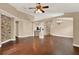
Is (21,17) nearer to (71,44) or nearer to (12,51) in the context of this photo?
(12,51)

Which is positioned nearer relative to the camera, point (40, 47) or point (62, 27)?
point (40, 47)

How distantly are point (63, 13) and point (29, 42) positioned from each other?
90 centimetres

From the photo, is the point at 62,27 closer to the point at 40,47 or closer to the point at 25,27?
the point at 40,47

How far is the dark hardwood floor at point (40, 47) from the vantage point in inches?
97.3

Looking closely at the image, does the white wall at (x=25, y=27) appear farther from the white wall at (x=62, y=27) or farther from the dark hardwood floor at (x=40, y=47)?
the white wall at (x=62, y=27)

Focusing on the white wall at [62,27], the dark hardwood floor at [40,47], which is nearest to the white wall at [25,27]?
the dark hardwood floor at [40,47]

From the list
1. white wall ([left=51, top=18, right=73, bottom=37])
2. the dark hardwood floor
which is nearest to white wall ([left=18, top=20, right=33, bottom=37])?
the dark hardwood floor

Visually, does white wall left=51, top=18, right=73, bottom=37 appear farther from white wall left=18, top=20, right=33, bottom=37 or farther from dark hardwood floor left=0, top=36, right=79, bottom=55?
white wall left=18, top=20, right=33, bottom=37

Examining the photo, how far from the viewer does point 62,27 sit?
2.86 m

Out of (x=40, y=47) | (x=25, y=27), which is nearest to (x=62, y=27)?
(x=40, y=47)

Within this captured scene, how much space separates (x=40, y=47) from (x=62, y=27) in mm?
649

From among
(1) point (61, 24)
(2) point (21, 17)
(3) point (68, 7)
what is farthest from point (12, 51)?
(3) point (68, 7)

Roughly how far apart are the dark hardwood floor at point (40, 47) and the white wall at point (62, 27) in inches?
4.2
